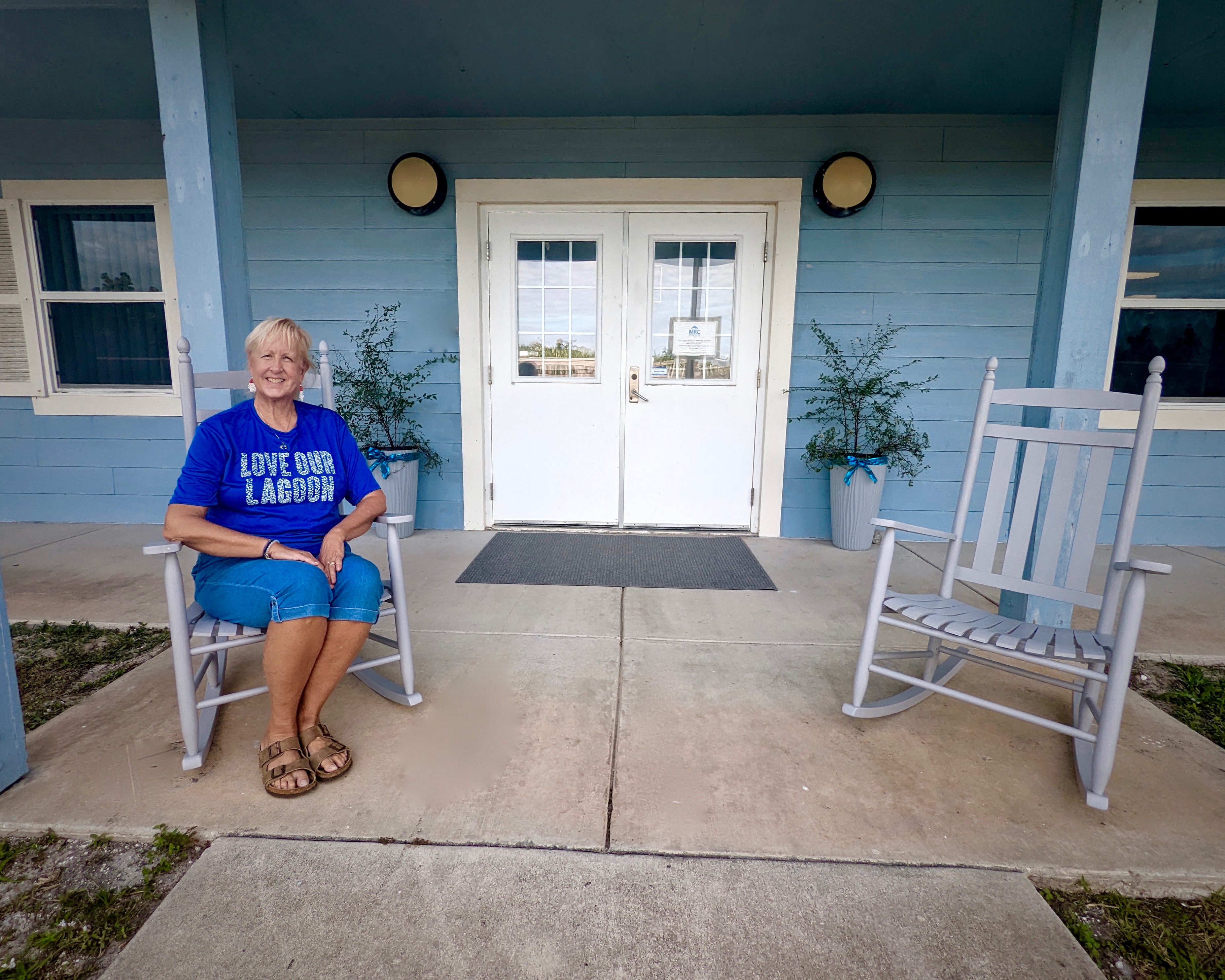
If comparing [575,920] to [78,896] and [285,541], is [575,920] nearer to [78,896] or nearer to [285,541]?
[78,896]

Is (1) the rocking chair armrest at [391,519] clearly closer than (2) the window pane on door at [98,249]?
Yes

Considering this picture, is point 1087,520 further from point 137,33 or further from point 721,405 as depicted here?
point 137,33

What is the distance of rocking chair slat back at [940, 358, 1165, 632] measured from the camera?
167 cm

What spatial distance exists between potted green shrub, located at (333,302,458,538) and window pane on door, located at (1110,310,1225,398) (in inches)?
156

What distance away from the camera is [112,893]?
1.27 metres

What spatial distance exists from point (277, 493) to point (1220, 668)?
3.26m

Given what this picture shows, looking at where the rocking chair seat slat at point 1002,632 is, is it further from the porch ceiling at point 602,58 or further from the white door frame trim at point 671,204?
the porch ceiling at point 602,58

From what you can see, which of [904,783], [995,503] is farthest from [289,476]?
[995,503]

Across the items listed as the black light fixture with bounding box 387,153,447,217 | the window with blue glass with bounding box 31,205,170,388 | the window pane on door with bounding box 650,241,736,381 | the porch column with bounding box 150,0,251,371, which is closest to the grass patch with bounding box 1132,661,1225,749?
the window pane on door with bounding box 650,241,736,381

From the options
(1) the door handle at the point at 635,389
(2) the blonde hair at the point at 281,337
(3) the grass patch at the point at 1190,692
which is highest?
(2) the blonde hair at the point at 281,337

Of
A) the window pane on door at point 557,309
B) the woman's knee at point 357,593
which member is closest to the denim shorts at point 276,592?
the woman's knee at point 357,593

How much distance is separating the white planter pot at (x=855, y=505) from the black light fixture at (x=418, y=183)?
9.09ft

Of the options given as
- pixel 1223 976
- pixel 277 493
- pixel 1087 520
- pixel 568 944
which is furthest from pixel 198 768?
pixel 1087 520

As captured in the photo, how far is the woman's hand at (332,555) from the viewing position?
5.41 ft
